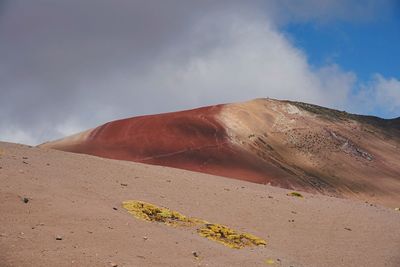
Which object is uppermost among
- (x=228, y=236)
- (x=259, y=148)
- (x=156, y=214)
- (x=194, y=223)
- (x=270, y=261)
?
(x=259, y=148)

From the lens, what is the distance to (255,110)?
38.9 meters

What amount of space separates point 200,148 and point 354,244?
1855cm

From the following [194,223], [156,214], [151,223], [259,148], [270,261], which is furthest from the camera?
[259,148]

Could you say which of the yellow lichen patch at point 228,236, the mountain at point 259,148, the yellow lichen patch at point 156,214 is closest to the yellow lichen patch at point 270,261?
the yellow lichen patch at point 228,236

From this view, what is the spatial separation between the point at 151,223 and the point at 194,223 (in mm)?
1407

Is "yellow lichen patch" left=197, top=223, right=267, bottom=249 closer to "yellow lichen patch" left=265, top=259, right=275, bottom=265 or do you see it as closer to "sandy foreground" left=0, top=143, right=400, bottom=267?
"sandy foreground" left=0, top=143, right=400, bottom=267

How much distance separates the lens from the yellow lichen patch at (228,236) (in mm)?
11117

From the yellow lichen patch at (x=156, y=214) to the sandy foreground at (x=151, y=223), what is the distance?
293 millimetres

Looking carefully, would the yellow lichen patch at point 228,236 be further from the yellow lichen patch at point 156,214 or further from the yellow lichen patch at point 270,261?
the yellow lichen patch at point 270,261

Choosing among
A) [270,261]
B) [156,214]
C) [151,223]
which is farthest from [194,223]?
[270,261]

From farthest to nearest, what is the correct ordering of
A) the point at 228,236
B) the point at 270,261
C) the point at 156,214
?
the point at 156,214, the point at 228,236, the point at 270,261

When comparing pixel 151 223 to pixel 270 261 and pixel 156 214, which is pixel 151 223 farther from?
pixel 270 261

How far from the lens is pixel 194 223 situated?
38.9 ft

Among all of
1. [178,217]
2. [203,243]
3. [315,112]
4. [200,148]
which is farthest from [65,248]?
[315,112]
